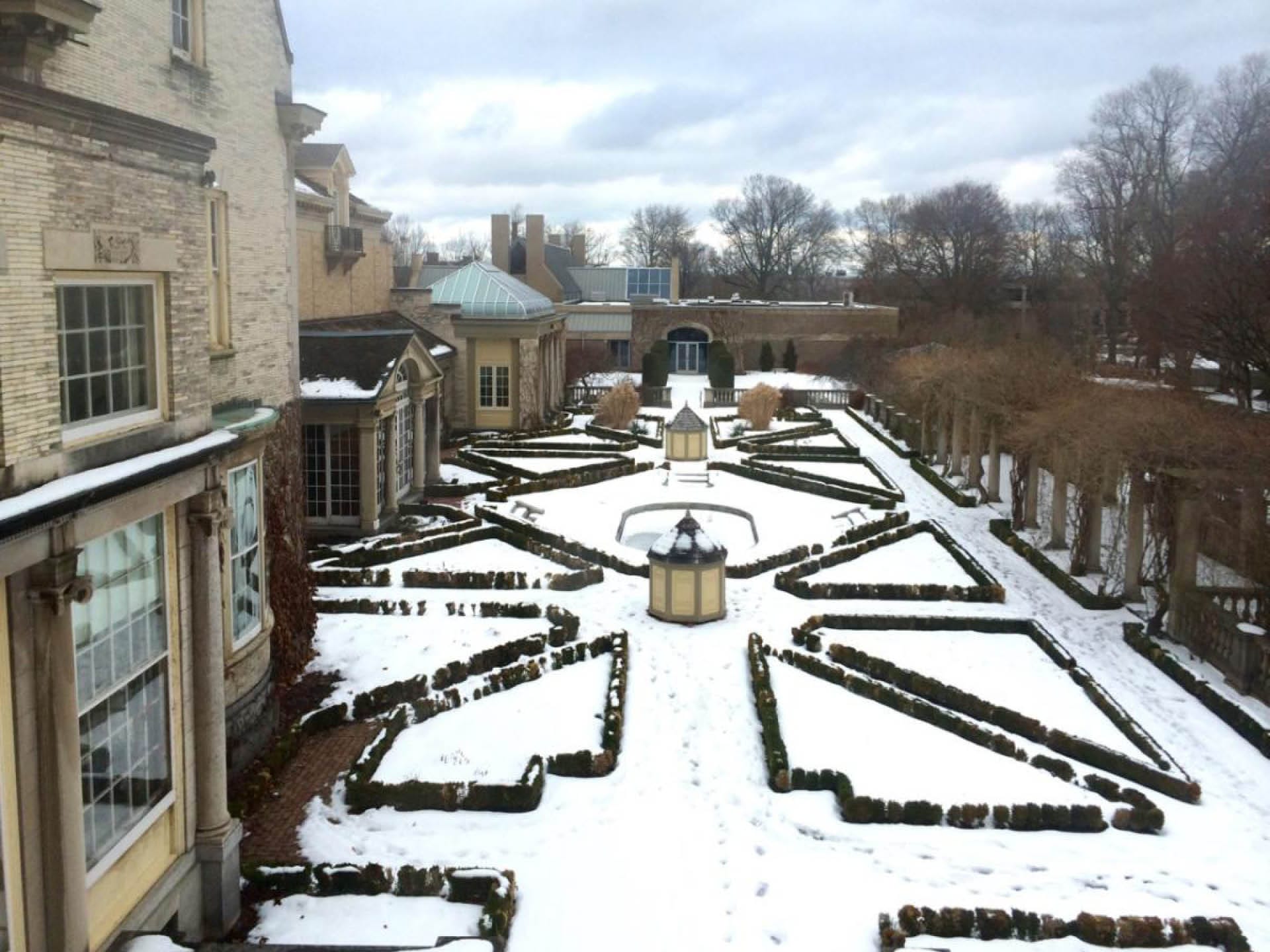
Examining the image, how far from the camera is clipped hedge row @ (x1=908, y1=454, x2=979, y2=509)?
2830cm

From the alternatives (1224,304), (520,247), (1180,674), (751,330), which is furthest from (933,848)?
(520,247)

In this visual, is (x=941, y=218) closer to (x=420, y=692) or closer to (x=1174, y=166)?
(x=1174, y=166)

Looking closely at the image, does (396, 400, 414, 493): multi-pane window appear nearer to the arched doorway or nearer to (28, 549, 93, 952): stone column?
(28, 549, 93, 952): stone column

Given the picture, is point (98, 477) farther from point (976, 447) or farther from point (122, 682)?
point (976, 447)

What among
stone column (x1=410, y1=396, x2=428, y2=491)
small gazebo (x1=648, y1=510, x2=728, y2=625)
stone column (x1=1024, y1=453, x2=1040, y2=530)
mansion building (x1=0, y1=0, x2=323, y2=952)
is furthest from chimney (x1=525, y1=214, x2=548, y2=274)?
mansion building (x1=0, y1=0, x2=323, y2=952)

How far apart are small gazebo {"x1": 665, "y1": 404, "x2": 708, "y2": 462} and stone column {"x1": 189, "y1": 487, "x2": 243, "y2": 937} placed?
24246mm

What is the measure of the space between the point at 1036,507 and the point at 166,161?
885 inches

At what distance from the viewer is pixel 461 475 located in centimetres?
3025

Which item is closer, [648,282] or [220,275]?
[220,275]

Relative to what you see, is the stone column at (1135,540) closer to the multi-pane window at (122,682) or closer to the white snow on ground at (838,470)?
the white snow on ground at (838,470)

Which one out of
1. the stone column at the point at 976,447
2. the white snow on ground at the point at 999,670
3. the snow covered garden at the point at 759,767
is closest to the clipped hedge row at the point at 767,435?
the stone column at the point at 976,447

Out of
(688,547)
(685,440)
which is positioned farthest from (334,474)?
(685,440)

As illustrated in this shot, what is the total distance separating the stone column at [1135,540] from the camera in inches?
724

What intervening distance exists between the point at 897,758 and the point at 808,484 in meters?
16.3
